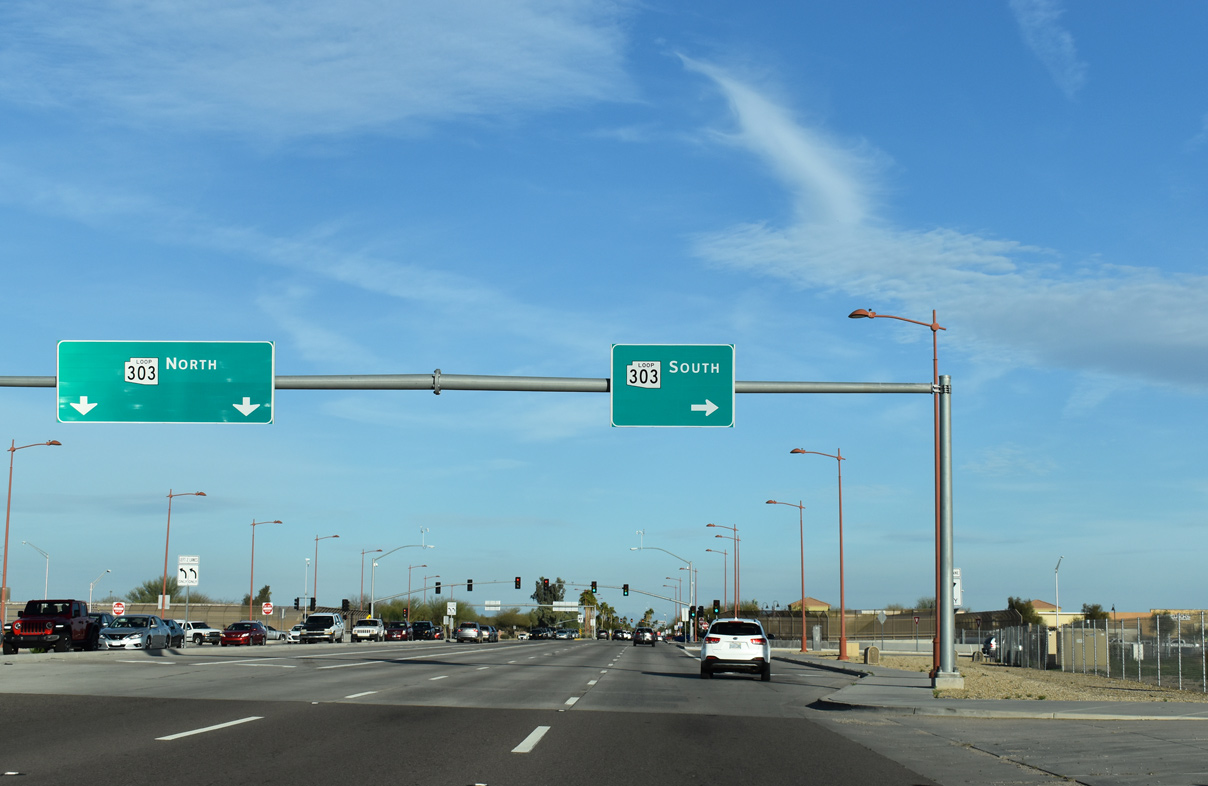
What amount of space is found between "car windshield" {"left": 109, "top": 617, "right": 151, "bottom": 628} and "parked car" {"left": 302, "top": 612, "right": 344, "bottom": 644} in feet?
52.4

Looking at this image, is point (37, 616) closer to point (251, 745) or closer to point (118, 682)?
point (118, 682)

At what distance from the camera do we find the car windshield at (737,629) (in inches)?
1297

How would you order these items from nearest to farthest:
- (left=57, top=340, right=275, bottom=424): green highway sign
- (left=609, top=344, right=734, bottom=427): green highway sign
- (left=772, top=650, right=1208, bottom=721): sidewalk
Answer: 1. (left=772, top=650, right=1208, bottom=721): sidewalk
2. (left=57, top=340, right=275, bottom=424): green highway sign
3. (left=609, top=344, right=734, bottom=427): green highway sign

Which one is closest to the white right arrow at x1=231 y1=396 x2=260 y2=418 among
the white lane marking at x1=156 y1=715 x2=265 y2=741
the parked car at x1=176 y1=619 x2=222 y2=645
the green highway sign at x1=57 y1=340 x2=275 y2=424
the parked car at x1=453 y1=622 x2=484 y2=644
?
the green highway sign at x1=57 y1=340 x2=275 y2=424

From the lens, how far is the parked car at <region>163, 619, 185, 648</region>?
2151 inches

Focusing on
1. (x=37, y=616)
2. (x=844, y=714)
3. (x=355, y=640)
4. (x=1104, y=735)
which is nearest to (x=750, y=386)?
(x=844, y=714)

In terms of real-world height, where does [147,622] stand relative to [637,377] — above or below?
below

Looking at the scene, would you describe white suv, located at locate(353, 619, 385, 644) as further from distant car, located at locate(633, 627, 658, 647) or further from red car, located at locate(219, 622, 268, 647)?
distant car, located at locate(633, 627, 658, 647)

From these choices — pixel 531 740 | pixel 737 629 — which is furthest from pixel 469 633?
pixel 531 740

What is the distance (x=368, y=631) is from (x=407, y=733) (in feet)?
222

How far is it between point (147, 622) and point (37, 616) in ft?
31.3

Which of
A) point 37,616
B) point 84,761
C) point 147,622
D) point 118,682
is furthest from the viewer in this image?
point 147,622

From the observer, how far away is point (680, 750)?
13688 mm

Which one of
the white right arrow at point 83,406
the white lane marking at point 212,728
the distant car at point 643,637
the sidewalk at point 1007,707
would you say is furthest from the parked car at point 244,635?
the white lane marking at point 212,728
